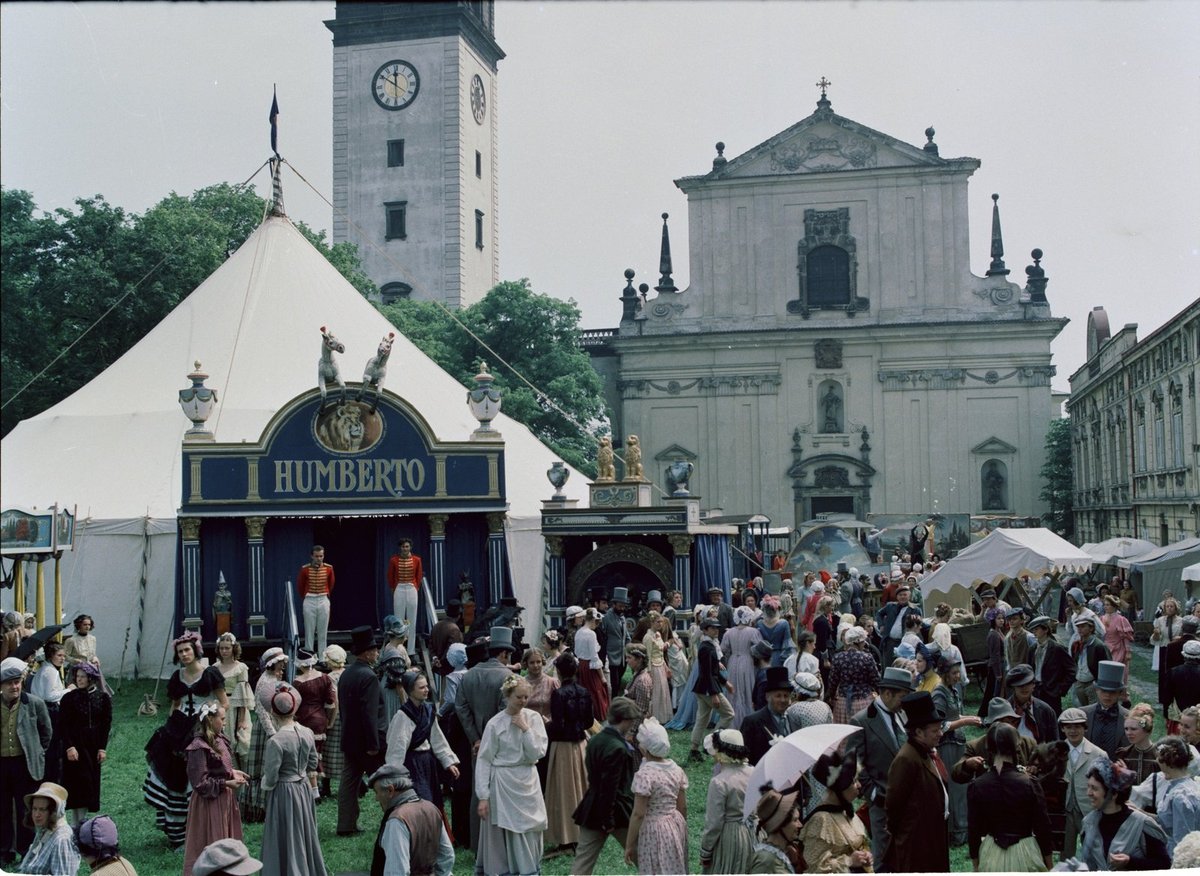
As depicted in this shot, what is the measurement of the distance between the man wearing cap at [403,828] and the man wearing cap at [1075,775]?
3.29 metres

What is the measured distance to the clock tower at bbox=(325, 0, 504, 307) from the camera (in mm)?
32781

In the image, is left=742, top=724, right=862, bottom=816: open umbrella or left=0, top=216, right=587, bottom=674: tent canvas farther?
left=0, top=216, right=587, bottom=674: tent canvas

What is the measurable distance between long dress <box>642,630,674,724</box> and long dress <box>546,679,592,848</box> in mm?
4345

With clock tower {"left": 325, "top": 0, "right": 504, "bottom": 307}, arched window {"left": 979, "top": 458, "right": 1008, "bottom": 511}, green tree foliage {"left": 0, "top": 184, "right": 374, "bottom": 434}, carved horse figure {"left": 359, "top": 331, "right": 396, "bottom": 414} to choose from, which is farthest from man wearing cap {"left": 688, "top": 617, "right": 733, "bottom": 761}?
arched window {"left": 979, "top": 458, "right": 1008, "bottom": 511}

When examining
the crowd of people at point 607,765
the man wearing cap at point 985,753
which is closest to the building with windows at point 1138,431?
the crowd of people at point 607,765

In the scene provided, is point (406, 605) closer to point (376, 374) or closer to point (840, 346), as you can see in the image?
point (376, 374)

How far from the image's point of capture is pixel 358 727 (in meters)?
8.91

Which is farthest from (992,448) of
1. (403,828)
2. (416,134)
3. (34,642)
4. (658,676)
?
(403,828)

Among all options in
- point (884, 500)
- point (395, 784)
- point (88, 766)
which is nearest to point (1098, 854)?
point (395, 784)

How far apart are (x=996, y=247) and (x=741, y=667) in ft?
103

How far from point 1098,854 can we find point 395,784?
338cm

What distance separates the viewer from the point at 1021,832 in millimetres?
6230

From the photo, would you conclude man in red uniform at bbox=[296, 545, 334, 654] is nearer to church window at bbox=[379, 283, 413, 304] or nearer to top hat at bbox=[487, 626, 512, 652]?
top hat at bbox=[487, 626, 512, 652]

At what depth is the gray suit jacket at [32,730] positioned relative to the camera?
27.9 feet
